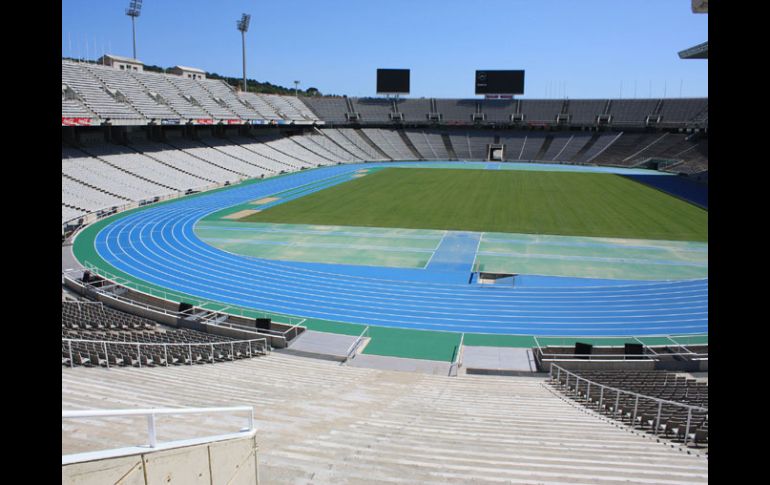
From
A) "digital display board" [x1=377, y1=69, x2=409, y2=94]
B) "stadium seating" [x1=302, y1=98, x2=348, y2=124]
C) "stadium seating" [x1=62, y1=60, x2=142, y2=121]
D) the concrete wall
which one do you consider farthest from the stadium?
"digital display board" [x1=377, y1=69, x2=409, y2=94]

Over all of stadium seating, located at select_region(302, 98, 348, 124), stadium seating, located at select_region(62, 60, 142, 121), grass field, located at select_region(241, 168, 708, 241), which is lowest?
grass field, located at select_region(241, 168, 708, 241)

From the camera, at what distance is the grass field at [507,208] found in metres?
36.5

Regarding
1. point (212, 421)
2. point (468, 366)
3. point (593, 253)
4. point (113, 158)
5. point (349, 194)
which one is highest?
point (113, 158)

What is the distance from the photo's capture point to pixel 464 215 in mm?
40688

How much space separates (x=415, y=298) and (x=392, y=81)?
78557 millimetres

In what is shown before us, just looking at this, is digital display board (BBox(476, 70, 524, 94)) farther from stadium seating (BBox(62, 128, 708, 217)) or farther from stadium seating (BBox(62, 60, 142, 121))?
stadium seating (BBox(62, 60, 142, 121))

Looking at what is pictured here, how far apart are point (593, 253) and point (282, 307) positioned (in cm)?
1705

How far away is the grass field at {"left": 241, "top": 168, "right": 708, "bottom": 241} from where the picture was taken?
36.5 metres

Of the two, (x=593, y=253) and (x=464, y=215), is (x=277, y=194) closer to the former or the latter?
(x=464, y=215)

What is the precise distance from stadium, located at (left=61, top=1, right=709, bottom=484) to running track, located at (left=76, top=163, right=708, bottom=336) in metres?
0.13

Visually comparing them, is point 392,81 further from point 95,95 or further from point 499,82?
point 95,95

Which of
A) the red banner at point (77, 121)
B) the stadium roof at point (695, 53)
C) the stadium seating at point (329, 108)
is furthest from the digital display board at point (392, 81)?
the red banner at point (77, 121)

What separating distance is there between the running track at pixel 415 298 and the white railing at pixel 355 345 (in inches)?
44.3
